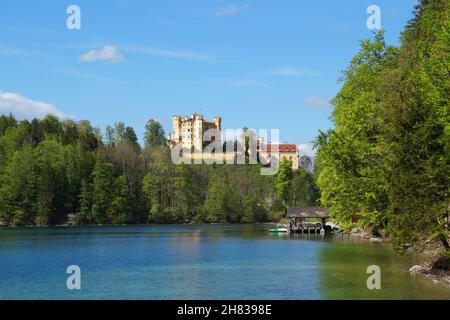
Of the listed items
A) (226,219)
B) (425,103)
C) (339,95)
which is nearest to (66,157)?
(226,219)

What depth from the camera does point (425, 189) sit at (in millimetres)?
28719

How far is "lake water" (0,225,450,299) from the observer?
28.1 m

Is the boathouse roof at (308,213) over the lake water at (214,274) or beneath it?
over

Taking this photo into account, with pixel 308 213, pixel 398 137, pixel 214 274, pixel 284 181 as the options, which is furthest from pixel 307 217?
pixel 398 137

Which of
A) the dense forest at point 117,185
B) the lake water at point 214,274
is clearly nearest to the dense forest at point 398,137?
the lake water at point 214,274

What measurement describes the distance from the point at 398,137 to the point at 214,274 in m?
13.3

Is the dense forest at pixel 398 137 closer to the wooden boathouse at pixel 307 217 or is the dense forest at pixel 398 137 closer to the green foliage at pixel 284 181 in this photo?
the wooden boathouse at pixel 307 217

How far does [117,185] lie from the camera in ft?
405

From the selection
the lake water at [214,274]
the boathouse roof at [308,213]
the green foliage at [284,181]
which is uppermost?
the green foliage at [284,181]

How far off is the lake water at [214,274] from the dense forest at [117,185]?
61.3 m

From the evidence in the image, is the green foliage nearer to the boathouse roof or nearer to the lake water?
the boathouse roof

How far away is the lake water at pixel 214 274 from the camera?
28.1 meters

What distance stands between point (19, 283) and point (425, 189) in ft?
72.9
